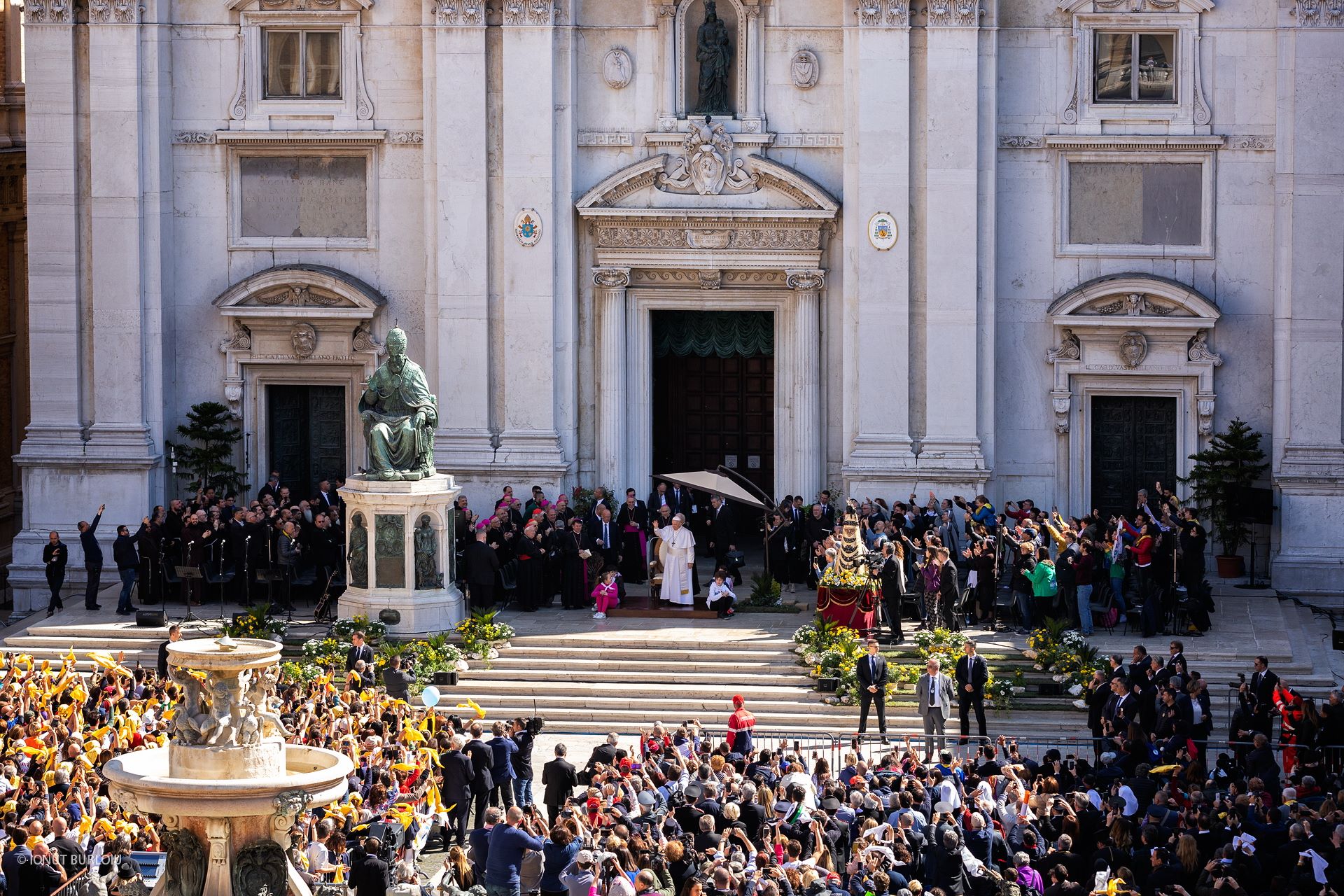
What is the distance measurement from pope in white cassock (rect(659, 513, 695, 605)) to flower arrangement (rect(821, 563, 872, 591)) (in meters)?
2.92

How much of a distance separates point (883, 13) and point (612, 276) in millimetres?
6596

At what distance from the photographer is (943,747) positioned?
33.4 metres

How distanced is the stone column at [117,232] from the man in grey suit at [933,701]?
17094mm

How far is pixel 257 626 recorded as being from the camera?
125 ft

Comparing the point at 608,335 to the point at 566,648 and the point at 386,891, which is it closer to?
the point at 566,648

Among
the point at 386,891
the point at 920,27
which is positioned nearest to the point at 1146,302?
the point at 920,27

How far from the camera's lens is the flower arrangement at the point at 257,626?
125ft

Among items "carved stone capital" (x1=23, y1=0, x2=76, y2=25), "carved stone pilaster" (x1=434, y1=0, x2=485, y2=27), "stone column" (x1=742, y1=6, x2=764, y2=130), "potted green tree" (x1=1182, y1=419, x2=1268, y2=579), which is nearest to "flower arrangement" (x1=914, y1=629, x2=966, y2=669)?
"potted green tree" (x1=1182, y1=419, x2=1268, y2=579)

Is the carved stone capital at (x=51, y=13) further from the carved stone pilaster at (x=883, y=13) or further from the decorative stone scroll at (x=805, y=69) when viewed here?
the carved stone pilaster at (x=883, y=13)

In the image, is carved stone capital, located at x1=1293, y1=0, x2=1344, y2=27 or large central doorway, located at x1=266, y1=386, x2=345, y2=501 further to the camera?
large central doorway, located at x1=266, y1=386, x2=345, y2=501

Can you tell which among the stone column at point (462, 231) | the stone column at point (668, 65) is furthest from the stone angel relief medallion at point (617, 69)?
the stone column at point (462, 231)

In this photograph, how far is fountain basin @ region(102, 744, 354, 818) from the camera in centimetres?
2145

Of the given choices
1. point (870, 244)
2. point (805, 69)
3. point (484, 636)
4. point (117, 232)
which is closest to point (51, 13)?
point (117, 232)

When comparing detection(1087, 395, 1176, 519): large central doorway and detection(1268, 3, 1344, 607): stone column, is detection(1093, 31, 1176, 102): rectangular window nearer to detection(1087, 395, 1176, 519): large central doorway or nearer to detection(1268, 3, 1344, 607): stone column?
detection(1268, 3, 1344, 607): stone column
